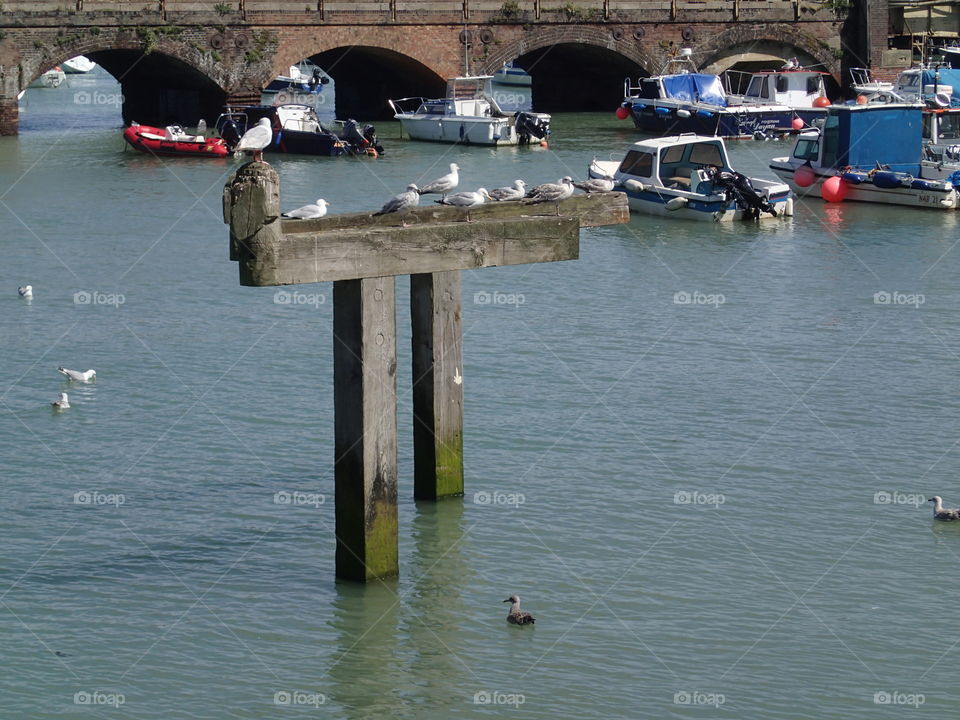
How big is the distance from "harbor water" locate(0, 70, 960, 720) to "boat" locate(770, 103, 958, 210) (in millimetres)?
5638

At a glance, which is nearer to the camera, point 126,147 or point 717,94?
point 126,147

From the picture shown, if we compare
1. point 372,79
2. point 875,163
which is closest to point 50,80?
point 372,79

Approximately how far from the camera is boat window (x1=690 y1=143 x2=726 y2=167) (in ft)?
99.7

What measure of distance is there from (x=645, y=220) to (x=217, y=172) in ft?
38.8

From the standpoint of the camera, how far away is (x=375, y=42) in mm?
45812

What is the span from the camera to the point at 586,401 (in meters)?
16.9

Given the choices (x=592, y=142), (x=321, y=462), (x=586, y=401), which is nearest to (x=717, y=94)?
(x=592, y=142)

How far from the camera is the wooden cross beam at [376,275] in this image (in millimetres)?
9992

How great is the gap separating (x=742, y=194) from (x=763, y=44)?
24.3m

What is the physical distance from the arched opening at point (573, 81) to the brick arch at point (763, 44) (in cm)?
317

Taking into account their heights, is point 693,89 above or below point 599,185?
above

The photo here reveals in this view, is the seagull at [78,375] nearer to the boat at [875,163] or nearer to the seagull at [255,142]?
the seagull at [255,142]

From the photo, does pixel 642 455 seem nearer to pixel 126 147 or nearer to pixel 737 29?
pixel 126 147

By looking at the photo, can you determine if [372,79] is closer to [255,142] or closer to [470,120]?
[470,120]
